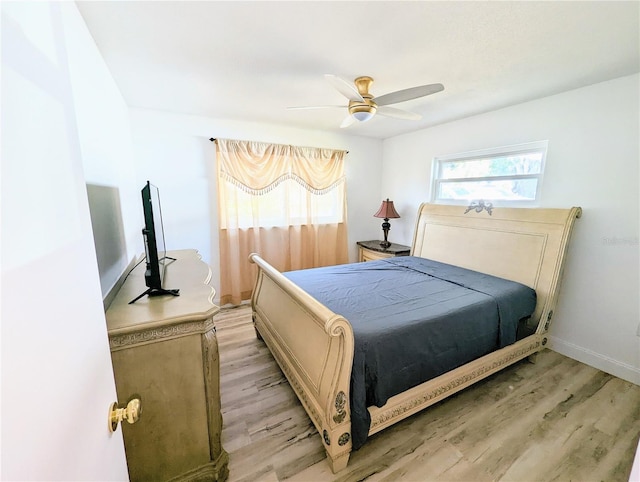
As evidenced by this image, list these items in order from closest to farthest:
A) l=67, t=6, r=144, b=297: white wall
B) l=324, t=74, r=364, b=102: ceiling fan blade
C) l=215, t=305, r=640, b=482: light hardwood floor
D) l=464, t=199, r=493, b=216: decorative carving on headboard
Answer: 1. l=67, t=6, r=144, b=297: white wall
2. l=215, t=305, r=640, b=482: light hardwood floor
3. l=324, t=74, r=364, b=102: ceiling fan blade
4. l=464, t=199, r=493, b=216: decorative carving on headboard

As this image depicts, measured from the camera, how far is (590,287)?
2.34 metres

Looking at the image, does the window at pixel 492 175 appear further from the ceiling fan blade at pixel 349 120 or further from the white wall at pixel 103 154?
the white wall at pixel 103 154

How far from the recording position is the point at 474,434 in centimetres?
168

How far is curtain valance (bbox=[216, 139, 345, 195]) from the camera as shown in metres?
3.23

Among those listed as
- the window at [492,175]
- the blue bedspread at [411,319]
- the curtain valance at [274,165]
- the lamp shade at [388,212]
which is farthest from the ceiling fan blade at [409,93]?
the lamp shade at [388,212]

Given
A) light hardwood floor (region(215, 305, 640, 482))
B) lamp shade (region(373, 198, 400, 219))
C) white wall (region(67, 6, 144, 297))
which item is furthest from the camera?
lamp shade (region(373, 198, 400, 219))

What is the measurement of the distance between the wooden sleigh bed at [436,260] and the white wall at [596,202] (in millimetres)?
267

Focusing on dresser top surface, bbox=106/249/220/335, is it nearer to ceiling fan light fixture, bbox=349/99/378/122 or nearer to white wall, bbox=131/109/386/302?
white wall, bbox=131/109/386/302

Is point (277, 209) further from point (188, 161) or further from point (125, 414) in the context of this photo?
point (125, 414)

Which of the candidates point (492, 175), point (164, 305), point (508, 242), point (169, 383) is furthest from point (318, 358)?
point (492, 175)

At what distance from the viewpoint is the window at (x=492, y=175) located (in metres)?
2.71

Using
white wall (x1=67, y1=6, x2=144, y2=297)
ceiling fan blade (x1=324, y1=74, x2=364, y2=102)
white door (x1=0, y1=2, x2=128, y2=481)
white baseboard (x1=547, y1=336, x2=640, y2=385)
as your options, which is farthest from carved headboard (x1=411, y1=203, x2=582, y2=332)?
white wall (x1=67, y1=6, x2=144, y2=297)

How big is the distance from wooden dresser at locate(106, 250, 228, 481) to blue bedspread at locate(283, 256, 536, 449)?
29.6 inches

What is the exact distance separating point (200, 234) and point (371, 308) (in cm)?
241
